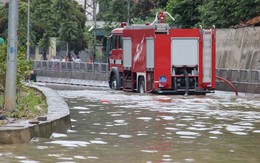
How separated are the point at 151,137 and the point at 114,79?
25.4 metres

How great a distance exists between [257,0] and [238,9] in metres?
4.07

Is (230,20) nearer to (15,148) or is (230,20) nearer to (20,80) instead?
(20,80)

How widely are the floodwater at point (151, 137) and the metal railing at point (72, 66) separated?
2916 cm

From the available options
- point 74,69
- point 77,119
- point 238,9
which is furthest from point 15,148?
point 74,69

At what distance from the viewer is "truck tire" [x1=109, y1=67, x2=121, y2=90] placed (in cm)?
Answer: 4031

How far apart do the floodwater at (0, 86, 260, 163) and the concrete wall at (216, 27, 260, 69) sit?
1923 centimetres

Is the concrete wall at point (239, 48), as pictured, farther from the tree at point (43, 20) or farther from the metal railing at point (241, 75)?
the tree at point (43, 20)

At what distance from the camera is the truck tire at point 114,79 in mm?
40312

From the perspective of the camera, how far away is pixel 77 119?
20469 mm

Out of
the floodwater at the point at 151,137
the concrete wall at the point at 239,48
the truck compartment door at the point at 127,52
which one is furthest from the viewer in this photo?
the concrete wall at the point at 239,48

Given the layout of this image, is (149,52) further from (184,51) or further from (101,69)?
(101,69)

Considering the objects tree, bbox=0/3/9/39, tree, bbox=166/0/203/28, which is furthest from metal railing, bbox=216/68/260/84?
tree, bbox=0/3/9/39

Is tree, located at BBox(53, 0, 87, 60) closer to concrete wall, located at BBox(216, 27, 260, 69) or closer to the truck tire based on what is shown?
concrete wall, located at BBox(216, 27, 260, 69)

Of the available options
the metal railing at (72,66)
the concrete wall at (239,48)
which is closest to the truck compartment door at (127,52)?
the concrete wall at (239,48)
